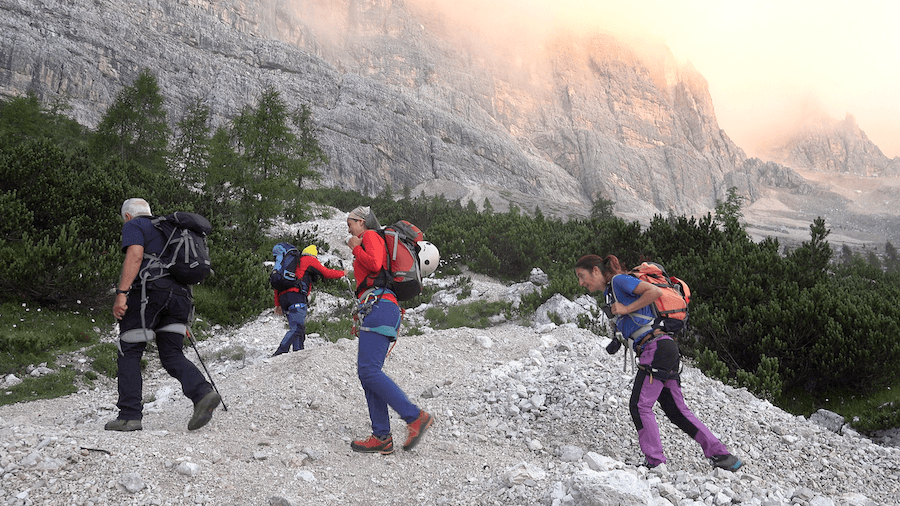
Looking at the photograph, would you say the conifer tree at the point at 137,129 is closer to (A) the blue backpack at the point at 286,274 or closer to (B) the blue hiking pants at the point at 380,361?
(A) the blue backpack at the point at 286,274

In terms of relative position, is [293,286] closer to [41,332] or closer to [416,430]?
[41,332]

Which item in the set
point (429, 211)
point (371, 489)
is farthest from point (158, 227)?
point (429, 211)

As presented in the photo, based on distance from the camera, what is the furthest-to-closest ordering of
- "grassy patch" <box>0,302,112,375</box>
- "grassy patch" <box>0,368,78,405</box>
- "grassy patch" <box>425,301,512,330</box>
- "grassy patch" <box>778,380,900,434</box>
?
1. "grassy patch" <box>425,301,512,330</box>
2. "grassy patch" <box>0,302,112,375</box>
3. "grassy patch" <box>778,380,900,434</box>
4. "grassy patch" <box>0,368,78,405</box>

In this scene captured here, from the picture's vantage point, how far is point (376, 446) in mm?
4324

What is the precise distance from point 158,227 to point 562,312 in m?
7.98

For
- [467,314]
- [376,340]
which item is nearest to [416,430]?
[376,340]

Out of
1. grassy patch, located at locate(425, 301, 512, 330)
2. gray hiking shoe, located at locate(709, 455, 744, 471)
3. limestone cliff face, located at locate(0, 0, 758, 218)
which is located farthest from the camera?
limestone cliff face, located at locate(0, 0, 758, 218)

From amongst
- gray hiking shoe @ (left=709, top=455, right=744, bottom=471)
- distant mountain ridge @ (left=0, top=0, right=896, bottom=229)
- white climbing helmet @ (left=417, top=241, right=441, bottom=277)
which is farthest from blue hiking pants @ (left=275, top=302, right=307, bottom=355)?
distant mountain ridge @ (left=0, top=0, right=896, bottom=229)

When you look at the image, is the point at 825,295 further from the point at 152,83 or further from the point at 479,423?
the point at 152,83

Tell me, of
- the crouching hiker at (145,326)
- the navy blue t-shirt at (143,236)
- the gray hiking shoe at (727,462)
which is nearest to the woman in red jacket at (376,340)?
the crouching hiker at (145,326)

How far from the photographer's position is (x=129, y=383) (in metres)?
4.51

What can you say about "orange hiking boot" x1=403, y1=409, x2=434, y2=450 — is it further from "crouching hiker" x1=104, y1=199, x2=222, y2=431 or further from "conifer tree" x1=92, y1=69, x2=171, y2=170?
"conifer tree" x1=92, y1=69, x2=171, y2=170

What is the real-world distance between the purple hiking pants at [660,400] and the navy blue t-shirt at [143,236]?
4555 millimetres

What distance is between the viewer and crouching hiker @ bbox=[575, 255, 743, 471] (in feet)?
13.9
